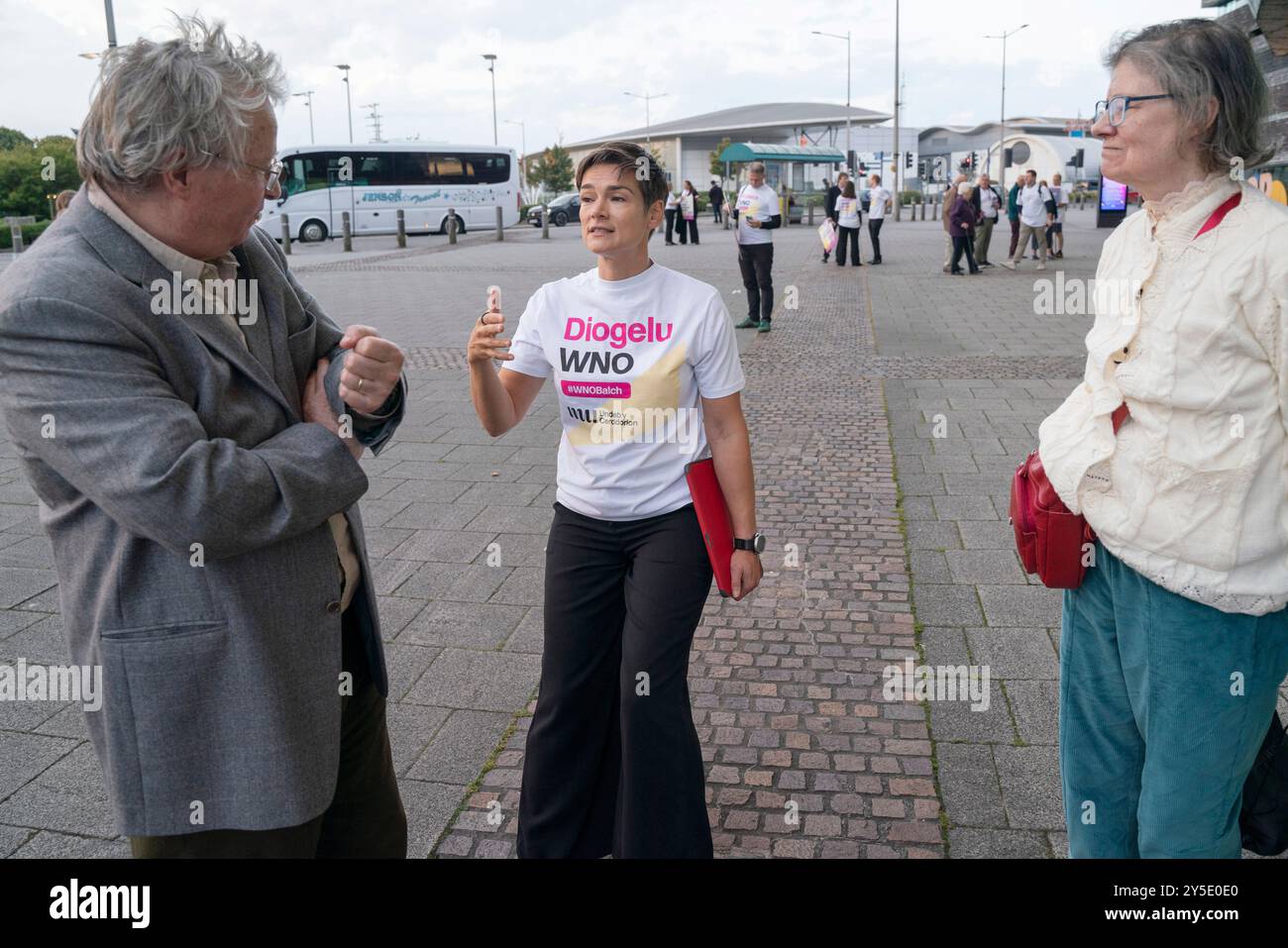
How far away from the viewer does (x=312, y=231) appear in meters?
35.8

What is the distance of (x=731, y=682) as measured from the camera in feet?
13.7

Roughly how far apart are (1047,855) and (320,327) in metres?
2.31

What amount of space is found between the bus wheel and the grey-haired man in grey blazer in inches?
1408

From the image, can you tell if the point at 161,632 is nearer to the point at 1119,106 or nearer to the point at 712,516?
the point at 712,516

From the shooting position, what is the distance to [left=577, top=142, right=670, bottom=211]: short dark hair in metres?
2.82

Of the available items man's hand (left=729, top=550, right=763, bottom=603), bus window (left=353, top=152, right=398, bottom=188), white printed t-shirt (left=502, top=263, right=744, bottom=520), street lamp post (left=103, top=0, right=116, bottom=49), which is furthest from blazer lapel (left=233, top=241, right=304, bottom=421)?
bus window (left=353, top=152, right=398, bottom=188)

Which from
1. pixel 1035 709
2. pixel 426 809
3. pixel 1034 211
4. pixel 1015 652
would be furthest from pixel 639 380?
pixel 1034 211

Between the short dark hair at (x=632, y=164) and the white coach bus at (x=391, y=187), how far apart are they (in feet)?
108

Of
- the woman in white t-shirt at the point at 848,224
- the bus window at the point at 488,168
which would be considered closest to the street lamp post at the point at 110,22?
the woman in white t-shirt at the point at 848,224

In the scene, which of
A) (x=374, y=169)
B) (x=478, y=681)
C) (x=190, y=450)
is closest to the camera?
(x=190, y=450)

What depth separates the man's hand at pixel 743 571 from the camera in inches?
112

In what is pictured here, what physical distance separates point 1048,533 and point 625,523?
1015mm

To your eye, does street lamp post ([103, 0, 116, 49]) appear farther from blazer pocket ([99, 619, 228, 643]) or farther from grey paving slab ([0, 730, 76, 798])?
blazer pocket ([99, 619, 228, 643])

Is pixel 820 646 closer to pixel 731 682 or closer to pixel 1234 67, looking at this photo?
pixel 731 682
